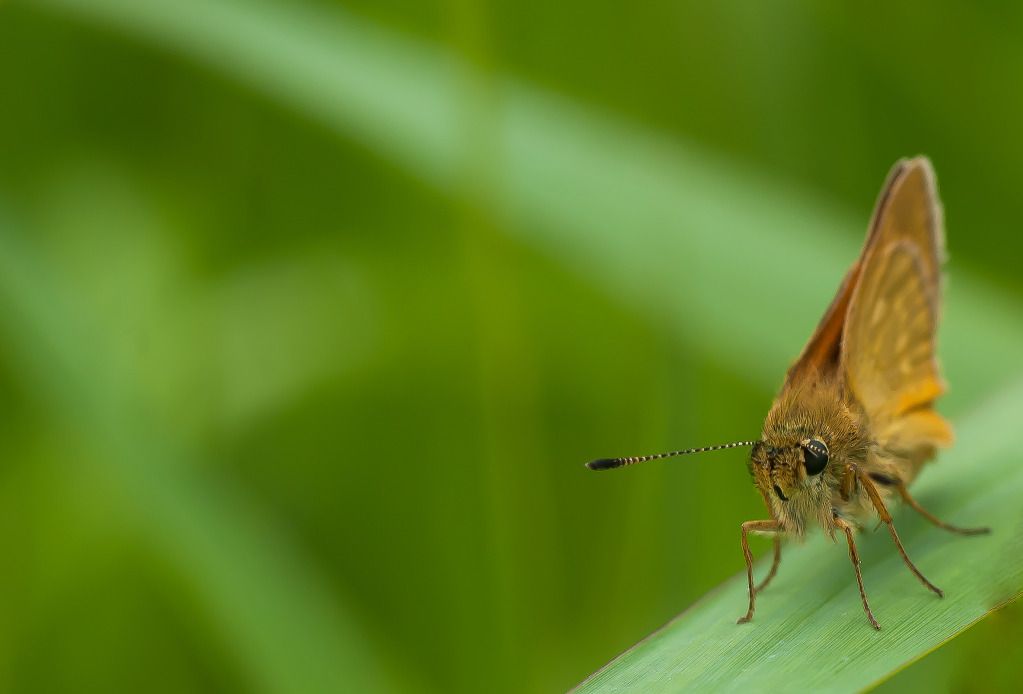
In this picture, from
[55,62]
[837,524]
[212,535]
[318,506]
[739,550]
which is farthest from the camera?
[55,62]

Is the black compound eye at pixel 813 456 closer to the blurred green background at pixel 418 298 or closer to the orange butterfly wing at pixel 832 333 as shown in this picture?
the orange butterfly wing at pixel 832 333

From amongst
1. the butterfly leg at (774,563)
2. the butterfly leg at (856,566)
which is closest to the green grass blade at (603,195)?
the butterfly leg at (774,563)

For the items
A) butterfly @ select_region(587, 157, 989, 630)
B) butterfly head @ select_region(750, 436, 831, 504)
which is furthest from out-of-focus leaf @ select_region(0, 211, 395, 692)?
butterfly head @ select_region(750, 436, 831, 504)

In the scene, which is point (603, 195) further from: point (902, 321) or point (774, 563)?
point (774, 563)

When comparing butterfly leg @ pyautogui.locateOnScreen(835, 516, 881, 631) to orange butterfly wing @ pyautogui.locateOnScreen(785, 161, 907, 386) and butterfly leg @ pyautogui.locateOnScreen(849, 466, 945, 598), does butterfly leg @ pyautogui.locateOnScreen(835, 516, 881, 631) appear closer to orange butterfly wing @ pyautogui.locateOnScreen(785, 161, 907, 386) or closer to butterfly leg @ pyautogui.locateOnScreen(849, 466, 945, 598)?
butterfly leg @ pyautogui.locateOnScreen(849, 466, 945, 598)

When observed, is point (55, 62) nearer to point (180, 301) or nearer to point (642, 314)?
point (180, 301)

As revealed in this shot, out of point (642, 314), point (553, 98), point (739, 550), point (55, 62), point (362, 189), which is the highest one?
point (55, 62)

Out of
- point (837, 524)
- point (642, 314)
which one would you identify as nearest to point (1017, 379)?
point (837, 524)

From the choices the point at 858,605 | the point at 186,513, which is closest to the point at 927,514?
the point at 858,605
